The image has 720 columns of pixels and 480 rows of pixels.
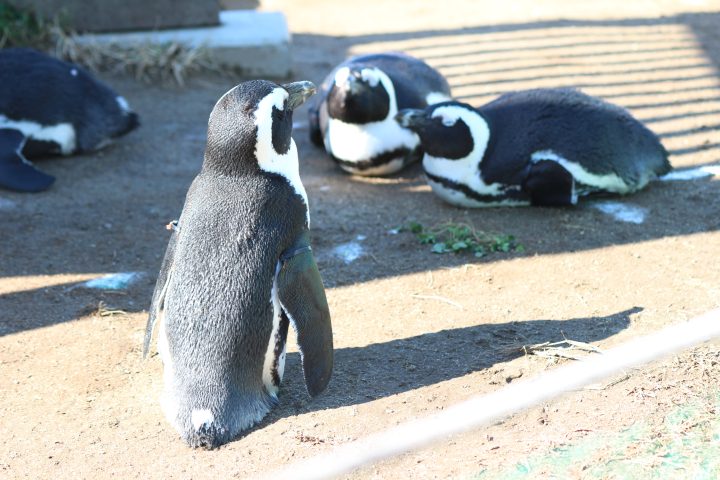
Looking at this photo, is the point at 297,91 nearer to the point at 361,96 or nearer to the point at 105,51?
the point at 361,96

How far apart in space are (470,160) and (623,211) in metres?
0.77

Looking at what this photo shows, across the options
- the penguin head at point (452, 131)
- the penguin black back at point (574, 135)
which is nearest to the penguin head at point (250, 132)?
the penguin head at point (452, 131)

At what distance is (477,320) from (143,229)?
1829 mm

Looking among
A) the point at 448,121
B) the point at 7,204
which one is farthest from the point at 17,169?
the point at 448,121

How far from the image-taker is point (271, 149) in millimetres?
2889

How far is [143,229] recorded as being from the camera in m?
4.50

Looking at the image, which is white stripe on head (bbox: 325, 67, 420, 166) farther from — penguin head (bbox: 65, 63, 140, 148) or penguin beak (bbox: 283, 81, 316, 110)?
penguin beak (bbox: 283, 81, 316, 110)

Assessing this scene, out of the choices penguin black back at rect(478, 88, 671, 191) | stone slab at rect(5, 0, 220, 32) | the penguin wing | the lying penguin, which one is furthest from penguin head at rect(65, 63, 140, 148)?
the penguin wing

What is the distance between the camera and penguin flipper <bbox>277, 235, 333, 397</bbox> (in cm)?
279

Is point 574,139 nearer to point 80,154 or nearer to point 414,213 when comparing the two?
point 414,213

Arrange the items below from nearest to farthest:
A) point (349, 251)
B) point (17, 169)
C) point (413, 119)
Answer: point (349, 251) → point (413, 119) → point (17, 169)

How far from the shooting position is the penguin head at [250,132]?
112 inches

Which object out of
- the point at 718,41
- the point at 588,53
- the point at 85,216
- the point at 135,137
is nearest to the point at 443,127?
the point at 85,216

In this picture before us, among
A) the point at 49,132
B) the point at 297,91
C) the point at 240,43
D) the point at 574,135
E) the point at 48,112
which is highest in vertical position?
the point at 297,91
